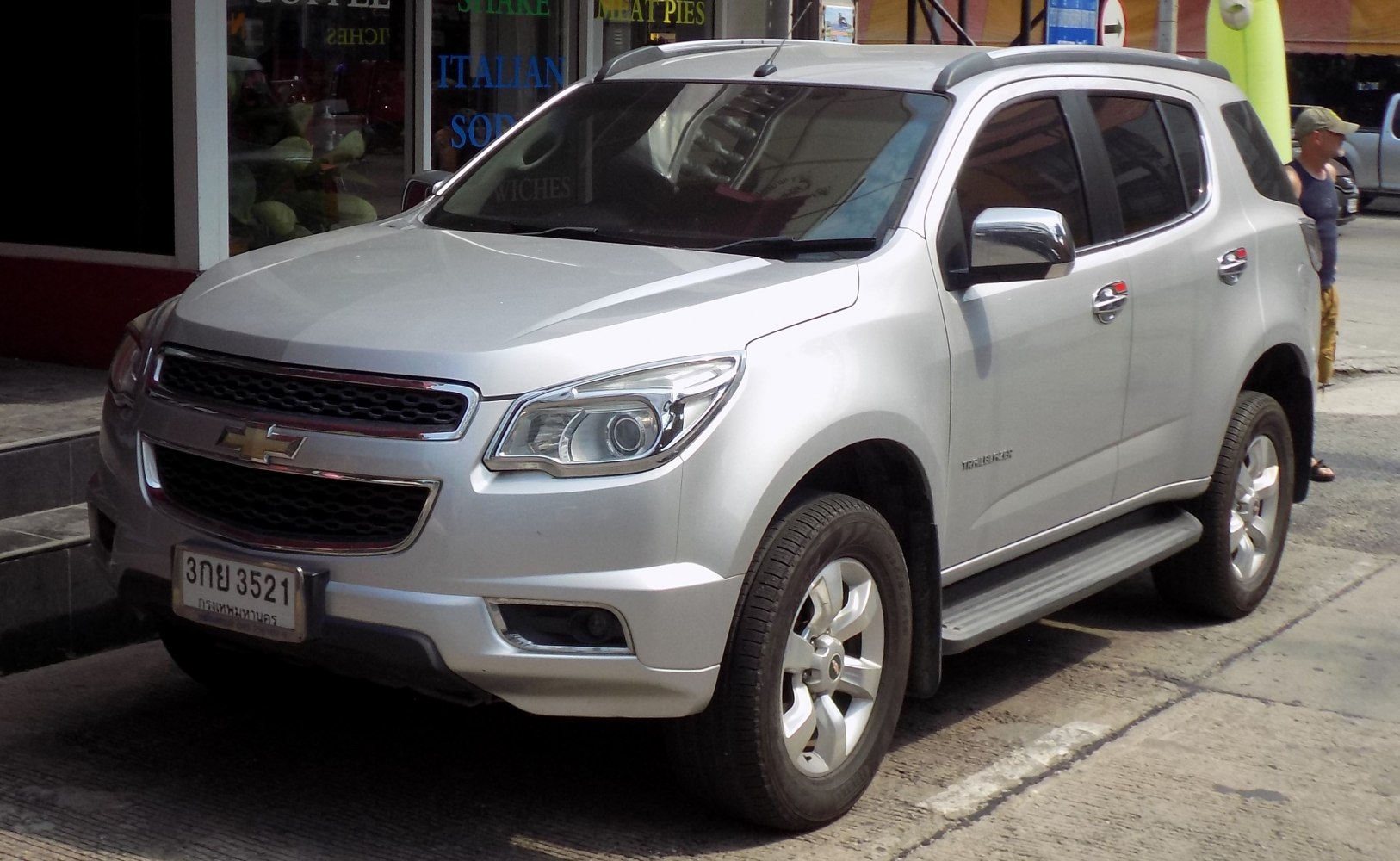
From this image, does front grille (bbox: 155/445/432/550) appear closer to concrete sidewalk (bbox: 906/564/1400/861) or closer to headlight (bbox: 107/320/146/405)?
headlight (bbox: 107/320/146/405)

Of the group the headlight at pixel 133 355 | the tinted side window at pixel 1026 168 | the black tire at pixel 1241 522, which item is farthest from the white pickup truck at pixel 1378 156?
the headlight at pixel 133 355

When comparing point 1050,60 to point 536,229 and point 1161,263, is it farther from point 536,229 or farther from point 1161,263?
point 536,229

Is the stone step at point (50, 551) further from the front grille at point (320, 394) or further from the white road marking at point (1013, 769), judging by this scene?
the white road marking at point (1013, 769)

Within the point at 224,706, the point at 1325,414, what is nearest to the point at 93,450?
the point at 224,706

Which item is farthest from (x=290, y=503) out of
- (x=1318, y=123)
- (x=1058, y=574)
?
(x=1318, y=123)

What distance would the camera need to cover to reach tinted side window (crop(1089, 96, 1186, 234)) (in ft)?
17.5

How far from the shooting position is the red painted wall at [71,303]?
8.26 meters

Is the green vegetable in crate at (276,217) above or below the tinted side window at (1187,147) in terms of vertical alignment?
below

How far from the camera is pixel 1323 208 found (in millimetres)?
8727

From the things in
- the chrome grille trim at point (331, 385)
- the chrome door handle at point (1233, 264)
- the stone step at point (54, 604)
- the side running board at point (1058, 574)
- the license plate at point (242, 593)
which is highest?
the chrome door handle at point (1233, 264)

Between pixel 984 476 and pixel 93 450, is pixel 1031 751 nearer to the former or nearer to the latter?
pixel 984 476

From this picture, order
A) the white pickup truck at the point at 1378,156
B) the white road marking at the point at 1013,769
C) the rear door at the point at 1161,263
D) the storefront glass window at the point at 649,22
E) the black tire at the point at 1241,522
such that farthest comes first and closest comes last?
the white pickup truck at the point at 1378,156 < the storefront glass window at the point at 649,22 < the black tire at the point at 1241,522 < the rear door at the point at 1161,263 < the white road marking at the point at 1013,769

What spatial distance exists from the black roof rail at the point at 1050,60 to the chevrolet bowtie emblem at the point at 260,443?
2.13m

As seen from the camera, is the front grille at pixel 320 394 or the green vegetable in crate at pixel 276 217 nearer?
the front grille at pixel 320 394
